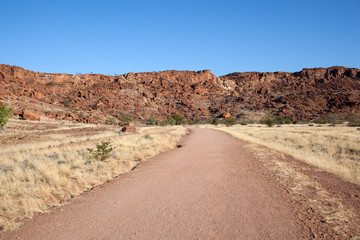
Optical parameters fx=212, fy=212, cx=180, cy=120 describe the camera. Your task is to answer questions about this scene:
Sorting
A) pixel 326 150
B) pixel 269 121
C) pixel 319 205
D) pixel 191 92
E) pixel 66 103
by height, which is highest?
pixel 191 92

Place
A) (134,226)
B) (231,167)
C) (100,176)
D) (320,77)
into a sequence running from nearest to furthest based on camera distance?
(134,226) → (100,176) → (231,167) → (320,77)

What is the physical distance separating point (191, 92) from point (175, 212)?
9867 cm

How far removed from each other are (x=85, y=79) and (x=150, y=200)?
100 meters

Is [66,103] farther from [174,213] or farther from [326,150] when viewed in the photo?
[174,213]

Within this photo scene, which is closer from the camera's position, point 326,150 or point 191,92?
point 326,150

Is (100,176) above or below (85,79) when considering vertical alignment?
below

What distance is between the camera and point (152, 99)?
89.6 metres

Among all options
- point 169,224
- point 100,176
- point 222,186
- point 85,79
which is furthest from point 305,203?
point 85,79

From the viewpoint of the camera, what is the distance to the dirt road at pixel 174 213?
11.0ft

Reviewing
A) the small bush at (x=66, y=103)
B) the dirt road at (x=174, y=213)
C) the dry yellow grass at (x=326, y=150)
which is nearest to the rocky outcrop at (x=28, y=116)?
the small bush at (x=66, y=103)

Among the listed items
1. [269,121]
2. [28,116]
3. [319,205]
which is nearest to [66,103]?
[28,116]

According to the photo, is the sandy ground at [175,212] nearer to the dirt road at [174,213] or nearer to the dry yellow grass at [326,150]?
the dirt road at [174,213]

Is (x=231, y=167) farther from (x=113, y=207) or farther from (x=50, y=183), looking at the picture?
(x=50, y=183)

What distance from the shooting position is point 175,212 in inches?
160
